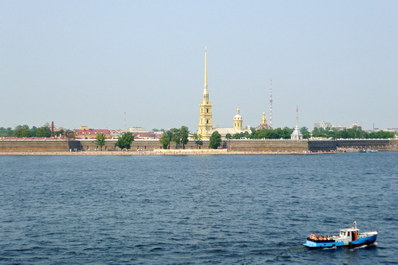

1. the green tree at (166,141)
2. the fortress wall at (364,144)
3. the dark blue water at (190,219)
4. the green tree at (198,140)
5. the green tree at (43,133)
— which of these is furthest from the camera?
the fortress wall at (364,144)

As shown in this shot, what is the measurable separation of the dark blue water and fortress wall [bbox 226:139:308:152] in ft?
261

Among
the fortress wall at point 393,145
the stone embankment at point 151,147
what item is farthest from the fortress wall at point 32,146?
the fortress wall at point 393,145

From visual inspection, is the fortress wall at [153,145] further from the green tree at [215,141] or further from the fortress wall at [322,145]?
the green tree at [215,141]

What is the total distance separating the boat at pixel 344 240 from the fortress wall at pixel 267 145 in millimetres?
115578

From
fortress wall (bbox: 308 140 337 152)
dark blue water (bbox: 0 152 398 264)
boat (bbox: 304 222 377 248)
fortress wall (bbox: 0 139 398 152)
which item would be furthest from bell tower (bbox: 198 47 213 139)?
boat (bbox: 304 222 377 248)

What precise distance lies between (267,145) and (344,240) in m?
119

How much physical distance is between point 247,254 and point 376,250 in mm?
6511

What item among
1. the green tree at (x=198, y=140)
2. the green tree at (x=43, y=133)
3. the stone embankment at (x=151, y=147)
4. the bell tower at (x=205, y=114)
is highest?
the bell tower at (x=205, y=114)

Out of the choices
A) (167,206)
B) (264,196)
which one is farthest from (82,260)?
(264,196)

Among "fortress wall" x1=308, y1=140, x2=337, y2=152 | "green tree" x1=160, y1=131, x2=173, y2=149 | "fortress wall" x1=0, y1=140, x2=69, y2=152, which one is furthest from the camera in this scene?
"fortress wall" x1=308, y1=140, x2=337, y2=152

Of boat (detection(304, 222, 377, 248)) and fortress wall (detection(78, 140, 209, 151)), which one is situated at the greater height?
fortress wall (detection(78, 140, 209, 151))

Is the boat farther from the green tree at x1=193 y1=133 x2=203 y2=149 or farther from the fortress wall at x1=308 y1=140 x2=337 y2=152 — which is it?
the green tree at x1=193 y1=133 x2=203 y2=149

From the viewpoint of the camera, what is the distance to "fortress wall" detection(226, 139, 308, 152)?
149750mm

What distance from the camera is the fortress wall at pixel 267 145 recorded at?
150m
